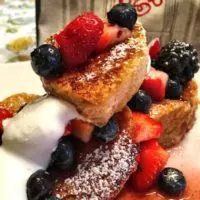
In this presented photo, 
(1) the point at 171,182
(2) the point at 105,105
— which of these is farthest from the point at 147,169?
(2) the point at 105,105

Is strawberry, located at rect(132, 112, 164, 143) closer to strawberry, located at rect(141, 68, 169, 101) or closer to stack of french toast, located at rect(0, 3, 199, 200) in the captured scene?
stack of french toast, located at rect(0, 3, 199, 200)

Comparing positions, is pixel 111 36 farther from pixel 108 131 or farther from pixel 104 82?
pixel 108 131

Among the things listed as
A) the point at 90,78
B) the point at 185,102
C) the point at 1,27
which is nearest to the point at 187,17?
the point at 185,102

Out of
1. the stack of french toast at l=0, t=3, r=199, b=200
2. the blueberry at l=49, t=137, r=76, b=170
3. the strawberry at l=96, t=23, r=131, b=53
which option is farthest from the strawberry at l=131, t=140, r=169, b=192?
the strawberry at l=96, t=23, r=131, b=53

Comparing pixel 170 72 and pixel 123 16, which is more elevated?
pixel 123 16

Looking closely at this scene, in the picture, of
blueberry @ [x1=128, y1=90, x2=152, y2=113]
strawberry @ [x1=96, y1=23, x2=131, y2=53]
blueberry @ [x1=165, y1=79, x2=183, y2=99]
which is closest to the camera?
strawberry @ [x1=96, y1=23, x2=131, y2=53]

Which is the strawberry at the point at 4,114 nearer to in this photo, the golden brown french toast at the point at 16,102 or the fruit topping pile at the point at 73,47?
the golden brown french toast at the point at 16,102

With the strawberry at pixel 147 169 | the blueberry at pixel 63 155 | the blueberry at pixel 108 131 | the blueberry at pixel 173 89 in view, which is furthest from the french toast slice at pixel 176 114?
the blueberry at pixel 63 155

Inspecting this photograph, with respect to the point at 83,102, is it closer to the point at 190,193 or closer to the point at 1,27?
the point at 190,193
